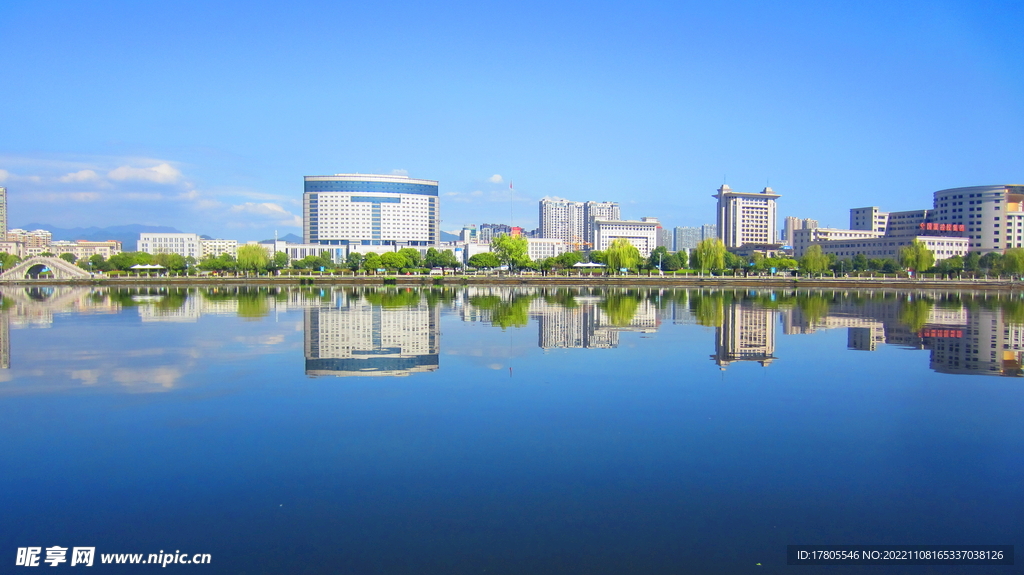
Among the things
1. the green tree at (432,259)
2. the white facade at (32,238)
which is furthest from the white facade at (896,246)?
the white facade at (32,238)

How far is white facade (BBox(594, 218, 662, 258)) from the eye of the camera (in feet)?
488

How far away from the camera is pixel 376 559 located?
4.52m

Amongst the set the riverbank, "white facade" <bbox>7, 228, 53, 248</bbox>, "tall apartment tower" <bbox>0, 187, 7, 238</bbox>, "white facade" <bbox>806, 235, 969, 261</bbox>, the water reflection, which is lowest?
the water reflection

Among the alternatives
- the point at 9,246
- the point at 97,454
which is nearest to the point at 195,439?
the point at 97,454

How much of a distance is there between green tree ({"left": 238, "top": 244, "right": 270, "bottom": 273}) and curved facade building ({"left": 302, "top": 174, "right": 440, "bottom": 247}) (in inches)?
2529

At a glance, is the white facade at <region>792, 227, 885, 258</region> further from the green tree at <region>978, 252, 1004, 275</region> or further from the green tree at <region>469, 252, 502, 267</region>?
the green tree at <region>469, 252, 502, 267</region>

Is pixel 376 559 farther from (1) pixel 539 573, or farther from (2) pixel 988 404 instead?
(2) pixel 988 404

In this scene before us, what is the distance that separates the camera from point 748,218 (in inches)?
5699

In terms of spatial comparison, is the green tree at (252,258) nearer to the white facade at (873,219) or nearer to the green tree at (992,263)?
the green tree at (992,263)

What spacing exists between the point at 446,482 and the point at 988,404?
8199mm

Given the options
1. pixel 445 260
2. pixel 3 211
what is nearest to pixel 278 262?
pixel 445 260

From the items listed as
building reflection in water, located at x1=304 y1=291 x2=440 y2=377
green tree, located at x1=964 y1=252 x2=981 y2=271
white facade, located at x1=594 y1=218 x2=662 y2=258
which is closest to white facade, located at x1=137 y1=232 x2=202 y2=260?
white facade, located at x1=594 y1=218 x2=662 y2=258

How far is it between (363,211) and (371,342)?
124794 mm

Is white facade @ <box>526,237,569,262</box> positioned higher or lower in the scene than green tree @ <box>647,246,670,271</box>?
higher
